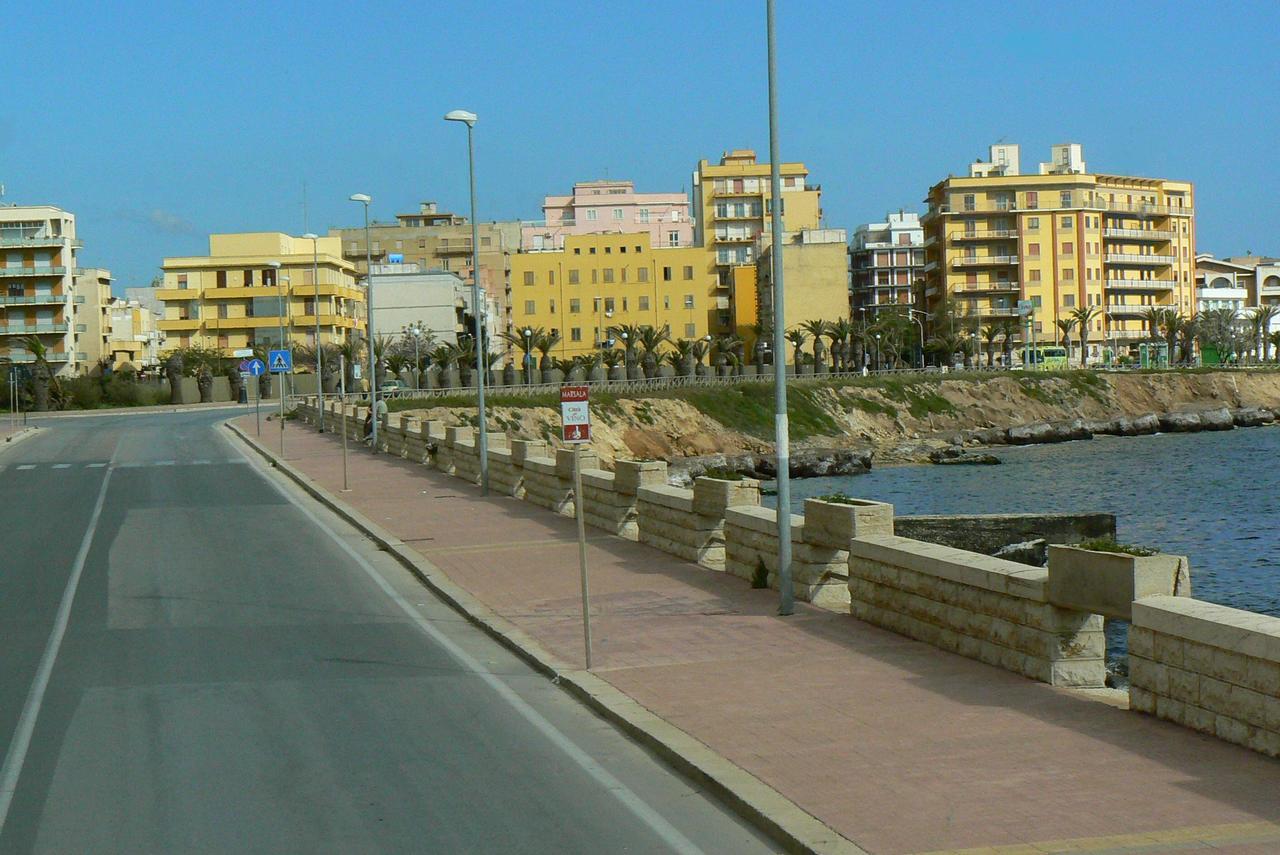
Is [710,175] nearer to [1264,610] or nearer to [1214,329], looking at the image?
[1214,329]

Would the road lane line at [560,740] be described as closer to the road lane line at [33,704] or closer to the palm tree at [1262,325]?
the road lane line at [33,704]

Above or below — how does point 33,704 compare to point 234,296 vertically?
below

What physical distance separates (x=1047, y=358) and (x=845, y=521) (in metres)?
106

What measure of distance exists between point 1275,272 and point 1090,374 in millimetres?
84285

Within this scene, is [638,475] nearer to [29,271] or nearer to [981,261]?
[29,271]

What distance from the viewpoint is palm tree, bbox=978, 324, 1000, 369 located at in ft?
385

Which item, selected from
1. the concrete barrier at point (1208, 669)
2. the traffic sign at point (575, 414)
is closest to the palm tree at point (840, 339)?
the traffic sign at point (575, 414)

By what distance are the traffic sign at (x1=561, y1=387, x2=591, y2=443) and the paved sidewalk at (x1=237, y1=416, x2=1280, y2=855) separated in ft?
6.36

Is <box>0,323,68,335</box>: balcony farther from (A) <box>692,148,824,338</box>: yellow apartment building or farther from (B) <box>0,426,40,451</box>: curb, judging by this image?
(A) <box>692,148,824,338</box>: yellow apartment building

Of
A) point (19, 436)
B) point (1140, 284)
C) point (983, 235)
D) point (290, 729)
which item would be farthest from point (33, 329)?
point (290, 729)

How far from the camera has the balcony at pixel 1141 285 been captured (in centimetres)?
12838

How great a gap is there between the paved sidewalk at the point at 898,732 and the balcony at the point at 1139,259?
11884cm

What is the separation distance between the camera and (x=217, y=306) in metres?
125

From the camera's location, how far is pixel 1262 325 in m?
156
